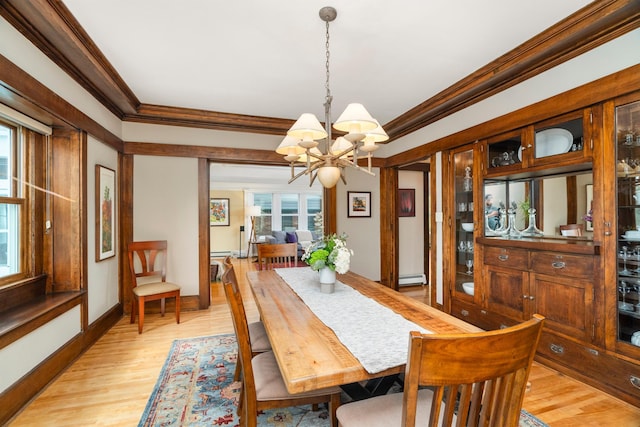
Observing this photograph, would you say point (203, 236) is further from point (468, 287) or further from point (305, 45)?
point (468, 287)

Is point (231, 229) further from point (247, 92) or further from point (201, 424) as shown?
point (201, 424)

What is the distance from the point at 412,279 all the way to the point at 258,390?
4.46 meters

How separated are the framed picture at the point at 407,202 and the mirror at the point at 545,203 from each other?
7.75 feet

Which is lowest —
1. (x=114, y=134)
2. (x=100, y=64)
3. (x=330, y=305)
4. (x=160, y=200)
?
(x=330, y=305)

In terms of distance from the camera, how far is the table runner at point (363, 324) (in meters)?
1.19

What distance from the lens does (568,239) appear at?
2.55 meters

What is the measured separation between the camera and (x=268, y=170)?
8125mm

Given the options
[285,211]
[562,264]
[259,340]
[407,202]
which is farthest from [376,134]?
[285,211]

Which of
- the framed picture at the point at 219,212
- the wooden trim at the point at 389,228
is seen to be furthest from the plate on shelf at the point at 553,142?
the framed picture at the point at 219,212

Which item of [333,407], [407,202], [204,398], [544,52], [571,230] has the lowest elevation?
[204,398]

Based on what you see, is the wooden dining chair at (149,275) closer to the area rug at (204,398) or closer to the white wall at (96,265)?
the white wall at (96,265)

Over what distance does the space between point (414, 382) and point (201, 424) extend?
64.0 inches

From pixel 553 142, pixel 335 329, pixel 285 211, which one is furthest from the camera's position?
pixel 285 211

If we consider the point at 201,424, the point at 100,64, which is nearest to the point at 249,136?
the point at 100,64
